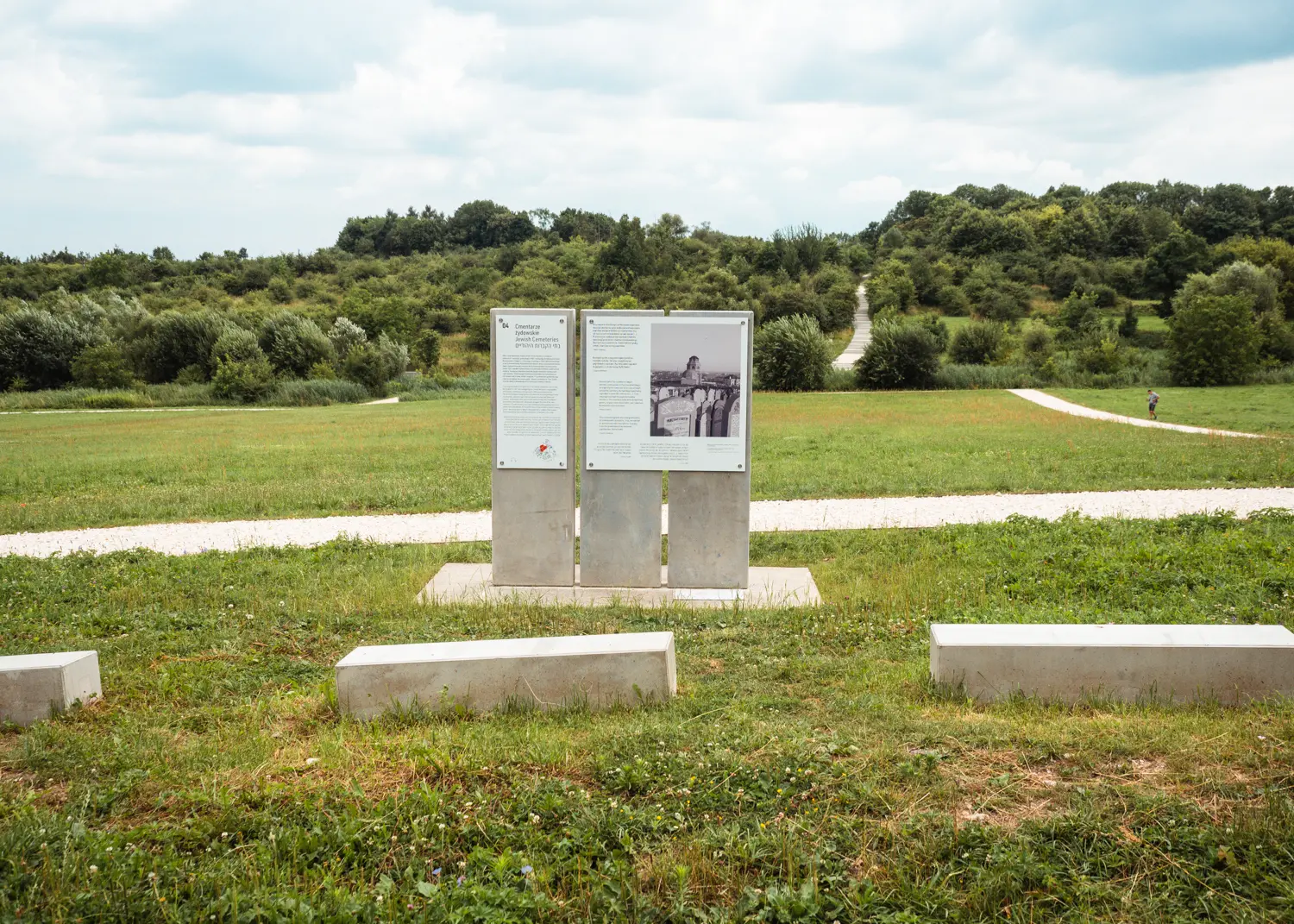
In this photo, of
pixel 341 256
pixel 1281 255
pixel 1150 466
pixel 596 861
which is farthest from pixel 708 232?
pixel 596 861

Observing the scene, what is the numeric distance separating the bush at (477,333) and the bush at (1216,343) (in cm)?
4582

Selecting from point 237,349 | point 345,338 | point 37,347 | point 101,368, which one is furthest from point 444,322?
point 37,347

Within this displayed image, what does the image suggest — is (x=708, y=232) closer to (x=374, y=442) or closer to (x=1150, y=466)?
(x=374, y=442)

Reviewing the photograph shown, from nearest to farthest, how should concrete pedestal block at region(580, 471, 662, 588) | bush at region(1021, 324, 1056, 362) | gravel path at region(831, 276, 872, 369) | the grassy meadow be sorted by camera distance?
concrete pedestal block at region(580, 471, 662, 588) < the grassy meadow < bush at region(1021, 324, 1056, 362) < gravel path at region(831, 276, 872, 369)

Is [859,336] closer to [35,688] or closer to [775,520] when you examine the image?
[775,520]

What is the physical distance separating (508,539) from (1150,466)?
13094 mm

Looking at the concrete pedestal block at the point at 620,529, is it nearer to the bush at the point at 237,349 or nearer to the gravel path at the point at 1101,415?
the gravel path at the point at 1101,415

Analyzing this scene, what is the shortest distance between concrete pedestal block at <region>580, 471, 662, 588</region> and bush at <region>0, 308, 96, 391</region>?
179 feet

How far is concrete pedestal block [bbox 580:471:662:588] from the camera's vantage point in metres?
9.30

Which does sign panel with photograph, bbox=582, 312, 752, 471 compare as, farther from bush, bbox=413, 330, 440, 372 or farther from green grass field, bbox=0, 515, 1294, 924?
bush, bbox=413, 330, 440, 372

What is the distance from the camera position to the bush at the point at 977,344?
58.9m

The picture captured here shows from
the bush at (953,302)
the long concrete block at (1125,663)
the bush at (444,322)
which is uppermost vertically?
the bush at (953,302)

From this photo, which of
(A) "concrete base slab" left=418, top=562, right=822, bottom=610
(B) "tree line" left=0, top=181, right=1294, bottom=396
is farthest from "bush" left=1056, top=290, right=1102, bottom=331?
(A) "concrete base slab" left=418, top=562, right=822, bottom=610

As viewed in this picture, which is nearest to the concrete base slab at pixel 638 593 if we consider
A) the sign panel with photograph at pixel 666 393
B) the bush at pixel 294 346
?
the sign panel with photograph at pixel 666 393
